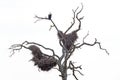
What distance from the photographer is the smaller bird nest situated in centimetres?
1459

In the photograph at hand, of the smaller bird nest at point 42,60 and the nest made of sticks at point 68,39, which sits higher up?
the nest made of sticks at point 68,39

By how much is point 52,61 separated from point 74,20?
1878 mm

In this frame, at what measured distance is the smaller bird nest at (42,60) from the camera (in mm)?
14586

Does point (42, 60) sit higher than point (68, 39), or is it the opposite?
point (68, 39)

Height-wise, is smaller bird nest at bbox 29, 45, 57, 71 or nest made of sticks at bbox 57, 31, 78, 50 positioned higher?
nest made of sticks at bbox 57, 31, 78, 50

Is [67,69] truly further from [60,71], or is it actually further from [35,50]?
[35,50]

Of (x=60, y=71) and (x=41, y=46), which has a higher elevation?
(x=41, y=46)

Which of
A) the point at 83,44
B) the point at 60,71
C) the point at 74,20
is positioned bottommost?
the point at 60,71

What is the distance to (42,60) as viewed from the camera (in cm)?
1469

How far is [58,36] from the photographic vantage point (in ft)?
49.5

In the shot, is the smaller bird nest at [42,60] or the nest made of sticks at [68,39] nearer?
the smaller bird nest at [42,60]

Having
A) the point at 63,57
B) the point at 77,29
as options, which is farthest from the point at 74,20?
the point at 63,57

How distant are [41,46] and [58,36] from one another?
783mm

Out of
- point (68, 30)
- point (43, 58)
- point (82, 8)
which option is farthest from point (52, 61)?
point (82, 8)
